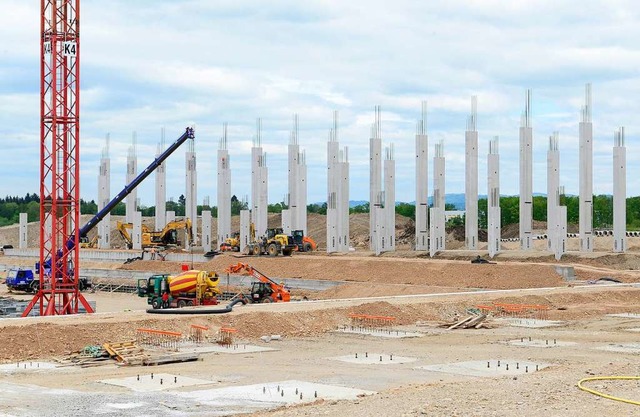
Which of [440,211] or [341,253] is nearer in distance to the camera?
[440,211]

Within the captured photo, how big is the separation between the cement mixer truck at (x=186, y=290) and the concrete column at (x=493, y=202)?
60.4 feet

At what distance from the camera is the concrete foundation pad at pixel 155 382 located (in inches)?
606

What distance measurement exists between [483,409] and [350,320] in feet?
45.1

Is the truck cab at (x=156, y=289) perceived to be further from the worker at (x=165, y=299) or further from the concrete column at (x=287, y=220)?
the concrete column at (x=287, y=220)

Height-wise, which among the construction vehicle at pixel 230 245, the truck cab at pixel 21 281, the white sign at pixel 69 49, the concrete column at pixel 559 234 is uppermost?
the white sign at pixel 69 49

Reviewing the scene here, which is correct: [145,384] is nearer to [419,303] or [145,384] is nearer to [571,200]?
[419,303]

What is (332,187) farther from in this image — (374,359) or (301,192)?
(374,359)

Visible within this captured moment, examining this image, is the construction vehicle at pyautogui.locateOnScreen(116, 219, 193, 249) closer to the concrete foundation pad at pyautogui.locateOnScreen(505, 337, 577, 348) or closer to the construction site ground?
the construction site ground

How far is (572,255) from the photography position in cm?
4347

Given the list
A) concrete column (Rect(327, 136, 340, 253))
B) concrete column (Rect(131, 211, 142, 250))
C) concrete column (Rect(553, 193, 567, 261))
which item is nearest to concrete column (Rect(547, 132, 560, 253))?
concrete column (Rect(553, 193, 567, 261))

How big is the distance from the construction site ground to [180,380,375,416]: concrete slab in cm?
7

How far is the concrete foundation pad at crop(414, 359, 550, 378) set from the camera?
56.0ft

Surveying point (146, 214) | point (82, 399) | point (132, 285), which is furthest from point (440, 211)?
point (146, 214)

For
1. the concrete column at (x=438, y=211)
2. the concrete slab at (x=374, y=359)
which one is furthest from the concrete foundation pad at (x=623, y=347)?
the concrete column at (x=438, y=211)
